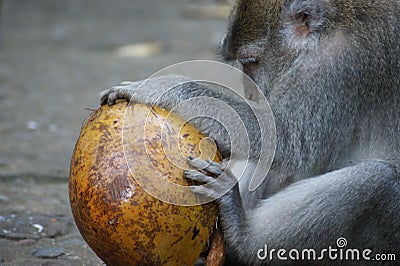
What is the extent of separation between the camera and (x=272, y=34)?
4508 mm

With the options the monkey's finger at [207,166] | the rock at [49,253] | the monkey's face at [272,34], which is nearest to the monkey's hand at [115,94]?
the monkey's finger at [207,166]

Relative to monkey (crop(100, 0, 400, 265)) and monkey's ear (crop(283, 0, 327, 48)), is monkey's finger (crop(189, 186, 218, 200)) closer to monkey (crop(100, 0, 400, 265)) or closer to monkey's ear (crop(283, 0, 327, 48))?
monkey (crop(100, 0, 400, 265))

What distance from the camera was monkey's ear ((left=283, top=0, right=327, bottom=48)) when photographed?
4.36 m

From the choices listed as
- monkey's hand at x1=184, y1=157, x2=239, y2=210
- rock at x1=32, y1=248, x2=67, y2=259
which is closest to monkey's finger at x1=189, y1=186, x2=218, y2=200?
monkey's hand at x1=184, y1=157, x2=239, y2=210

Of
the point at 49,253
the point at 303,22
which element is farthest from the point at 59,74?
the point at 303,22

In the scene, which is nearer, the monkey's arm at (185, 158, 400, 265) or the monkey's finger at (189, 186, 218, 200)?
the monkey's finger at (189, 186, 218, 200)

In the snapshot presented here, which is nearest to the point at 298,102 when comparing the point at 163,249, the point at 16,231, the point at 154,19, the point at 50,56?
the point at 163,249

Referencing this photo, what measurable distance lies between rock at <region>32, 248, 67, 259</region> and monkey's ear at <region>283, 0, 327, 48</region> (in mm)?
1861

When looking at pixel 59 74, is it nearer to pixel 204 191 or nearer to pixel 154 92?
pixel 154 92

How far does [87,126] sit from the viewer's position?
3.94 metres

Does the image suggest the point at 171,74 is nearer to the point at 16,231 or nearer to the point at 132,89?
the point at 132,89

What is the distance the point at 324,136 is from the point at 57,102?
4.68 metres

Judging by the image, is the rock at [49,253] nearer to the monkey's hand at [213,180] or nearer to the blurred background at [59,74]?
the blurred background at [59,74]

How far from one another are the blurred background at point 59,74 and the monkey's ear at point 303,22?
0.61m
